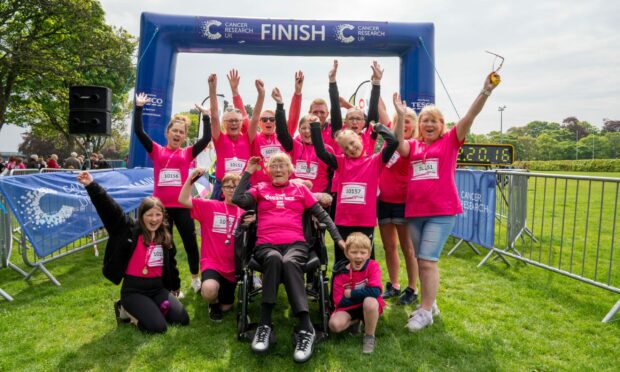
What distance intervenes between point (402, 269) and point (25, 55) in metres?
15.8

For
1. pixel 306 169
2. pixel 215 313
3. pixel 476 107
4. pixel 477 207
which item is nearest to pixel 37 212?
pixel 215 313

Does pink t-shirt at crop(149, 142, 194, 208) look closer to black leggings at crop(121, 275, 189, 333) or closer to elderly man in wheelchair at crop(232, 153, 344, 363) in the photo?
black leggings at crop(121, 275, 189, 333)

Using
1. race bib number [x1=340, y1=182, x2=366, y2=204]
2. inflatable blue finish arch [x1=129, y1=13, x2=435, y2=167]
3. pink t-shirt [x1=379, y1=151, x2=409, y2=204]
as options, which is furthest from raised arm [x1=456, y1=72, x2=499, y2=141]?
inflatable blue finish arch [x1=129, y1=13, x2=435, y2=167]

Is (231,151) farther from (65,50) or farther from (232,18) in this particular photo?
(65,50)

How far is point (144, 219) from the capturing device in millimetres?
3211

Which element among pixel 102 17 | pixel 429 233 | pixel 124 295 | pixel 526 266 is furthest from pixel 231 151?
pixel 102 17

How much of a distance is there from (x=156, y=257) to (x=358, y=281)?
5.48 ft

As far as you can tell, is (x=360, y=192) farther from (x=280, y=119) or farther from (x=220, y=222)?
(x=220, y=222)

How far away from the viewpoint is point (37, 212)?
4.05 m

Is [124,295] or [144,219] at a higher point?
[144,219]

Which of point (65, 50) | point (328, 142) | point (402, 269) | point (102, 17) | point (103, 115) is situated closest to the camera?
point (328, 142)

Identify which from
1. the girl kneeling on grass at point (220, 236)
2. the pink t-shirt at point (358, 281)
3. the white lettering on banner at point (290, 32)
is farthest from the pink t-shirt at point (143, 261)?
the white lettering on banner at point (290, 32)

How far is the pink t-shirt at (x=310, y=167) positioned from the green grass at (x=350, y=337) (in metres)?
1.21

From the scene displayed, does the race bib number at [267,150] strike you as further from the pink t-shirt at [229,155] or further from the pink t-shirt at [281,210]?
the pink t-shirt at [281,210]
